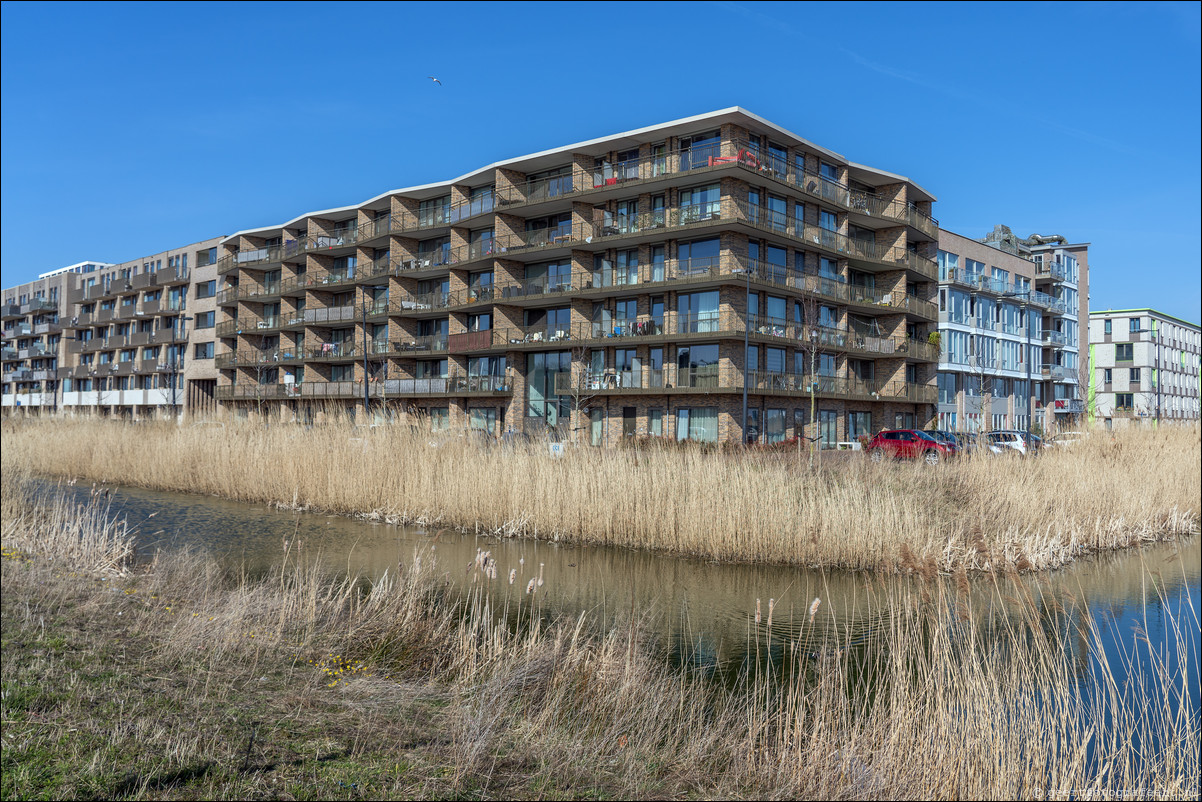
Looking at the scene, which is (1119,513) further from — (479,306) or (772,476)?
(479,306)

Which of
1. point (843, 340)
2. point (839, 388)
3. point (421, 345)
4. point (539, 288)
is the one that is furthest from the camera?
point (421, 345)

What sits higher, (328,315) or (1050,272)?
(1050,272)

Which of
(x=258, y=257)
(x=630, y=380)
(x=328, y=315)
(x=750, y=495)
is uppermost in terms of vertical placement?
(x=258, y=257)

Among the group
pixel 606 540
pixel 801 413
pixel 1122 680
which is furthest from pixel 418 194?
pixel 1122 680

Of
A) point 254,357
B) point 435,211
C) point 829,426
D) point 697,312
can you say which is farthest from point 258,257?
point 829,426

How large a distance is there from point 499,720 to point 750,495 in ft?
27.9

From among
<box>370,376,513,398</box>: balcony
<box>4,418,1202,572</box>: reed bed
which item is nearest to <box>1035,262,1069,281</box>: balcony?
<box>370,376,513,398</box>: balcony

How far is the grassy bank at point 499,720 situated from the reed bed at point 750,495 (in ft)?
15.5

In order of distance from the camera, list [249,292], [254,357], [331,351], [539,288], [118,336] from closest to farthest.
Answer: [539,288] < [331,351] < [254,357] < [249,292] < [118,336]

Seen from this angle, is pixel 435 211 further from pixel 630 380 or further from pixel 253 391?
pixel 253 391

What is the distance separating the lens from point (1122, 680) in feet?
23.2

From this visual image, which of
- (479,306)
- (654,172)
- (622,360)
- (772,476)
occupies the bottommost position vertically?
(772,476)

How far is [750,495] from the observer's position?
518 inches

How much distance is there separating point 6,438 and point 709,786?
1059 inches
